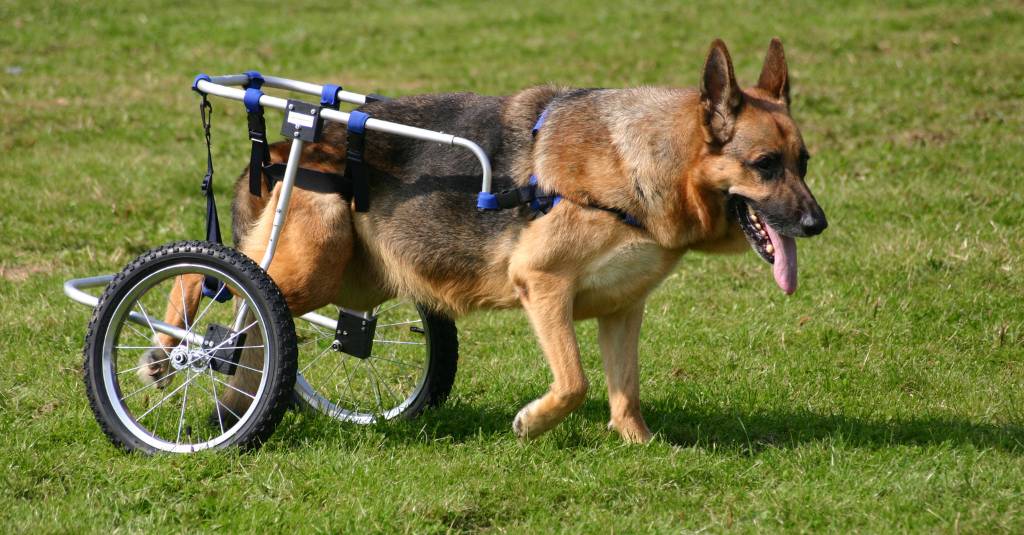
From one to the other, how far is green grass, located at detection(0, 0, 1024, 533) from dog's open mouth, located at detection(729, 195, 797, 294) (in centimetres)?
89

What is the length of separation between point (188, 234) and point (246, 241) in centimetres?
349

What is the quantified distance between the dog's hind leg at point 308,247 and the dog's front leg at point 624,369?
4.61 feet

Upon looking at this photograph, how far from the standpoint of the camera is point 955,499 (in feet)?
15.3

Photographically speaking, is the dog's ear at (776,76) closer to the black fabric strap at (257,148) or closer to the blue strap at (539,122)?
the blue strap at (539,122)

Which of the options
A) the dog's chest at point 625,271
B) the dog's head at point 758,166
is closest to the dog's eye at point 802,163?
the dog's head at point 758,166

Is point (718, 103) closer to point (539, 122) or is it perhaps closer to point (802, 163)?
point (802, 163)

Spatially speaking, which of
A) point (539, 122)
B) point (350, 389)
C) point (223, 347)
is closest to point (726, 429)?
point (539, 122)

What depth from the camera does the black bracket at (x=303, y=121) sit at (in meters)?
5.07

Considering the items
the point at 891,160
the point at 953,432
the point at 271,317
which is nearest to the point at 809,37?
the point at 891,160

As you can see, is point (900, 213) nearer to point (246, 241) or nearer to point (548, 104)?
point (548, 104)

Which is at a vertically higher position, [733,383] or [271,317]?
[271,317]

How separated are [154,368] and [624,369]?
245 centimetres

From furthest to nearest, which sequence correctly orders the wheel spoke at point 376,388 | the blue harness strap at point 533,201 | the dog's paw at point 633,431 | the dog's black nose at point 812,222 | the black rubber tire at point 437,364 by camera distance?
the wheel spoke at point 376,388
the black rubber tire at point 437,364
the dog's paw at point 633,431
the blue harness strap at point 533,201
the dog's black nose at point 812,222

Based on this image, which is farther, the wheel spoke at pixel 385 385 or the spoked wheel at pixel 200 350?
the wheel spoke at pixel 385 385
